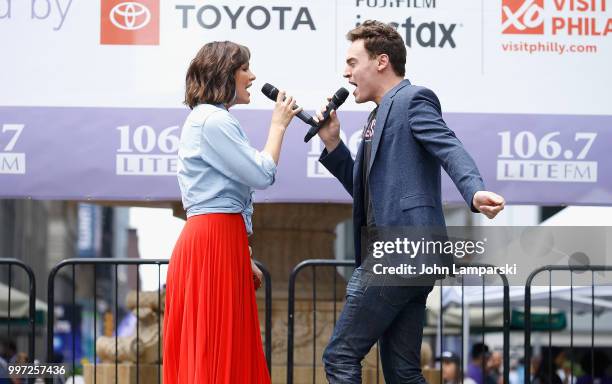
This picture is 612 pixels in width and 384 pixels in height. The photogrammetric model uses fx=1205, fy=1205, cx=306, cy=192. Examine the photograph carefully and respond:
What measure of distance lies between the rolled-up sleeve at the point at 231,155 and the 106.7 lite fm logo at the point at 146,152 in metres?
2.59

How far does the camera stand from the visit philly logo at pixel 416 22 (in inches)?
318

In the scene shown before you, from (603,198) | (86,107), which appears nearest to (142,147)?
(86,107)

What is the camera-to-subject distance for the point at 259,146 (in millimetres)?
7980

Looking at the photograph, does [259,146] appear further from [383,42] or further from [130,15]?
[383,42]

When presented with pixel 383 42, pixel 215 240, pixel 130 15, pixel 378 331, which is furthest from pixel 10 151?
pixel 378 331

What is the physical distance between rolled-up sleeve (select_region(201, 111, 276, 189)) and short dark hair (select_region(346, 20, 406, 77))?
700 millimetres

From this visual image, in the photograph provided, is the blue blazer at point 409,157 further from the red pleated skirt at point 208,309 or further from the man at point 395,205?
the red pleated skirt at point 208,309

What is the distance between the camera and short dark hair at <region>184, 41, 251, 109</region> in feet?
17.9

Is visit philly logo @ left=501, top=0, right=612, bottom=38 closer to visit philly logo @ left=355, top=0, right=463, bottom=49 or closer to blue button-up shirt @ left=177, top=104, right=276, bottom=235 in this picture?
visit philly logo @ left=355, top=0, right=463, bottom=49

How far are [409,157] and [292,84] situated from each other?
2983 mm

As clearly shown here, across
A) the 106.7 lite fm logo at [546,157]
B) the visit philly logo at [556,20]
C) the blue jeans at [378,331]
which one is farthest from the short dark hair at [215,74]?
the visit philly logo at [556,20]

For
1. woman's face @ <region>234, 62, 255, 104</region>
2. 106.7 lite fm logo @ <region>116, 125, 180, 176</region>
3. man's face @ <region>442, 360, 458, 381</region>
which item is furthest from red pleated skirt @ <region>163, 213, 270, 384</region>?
man's face @ <region>442, 360, 458, 381</region>

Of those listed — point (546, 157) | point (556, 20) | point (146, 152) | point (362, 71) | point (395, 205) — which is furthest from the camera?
point (556, 20)

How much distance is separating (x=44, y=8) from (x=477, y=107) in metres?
2.97
